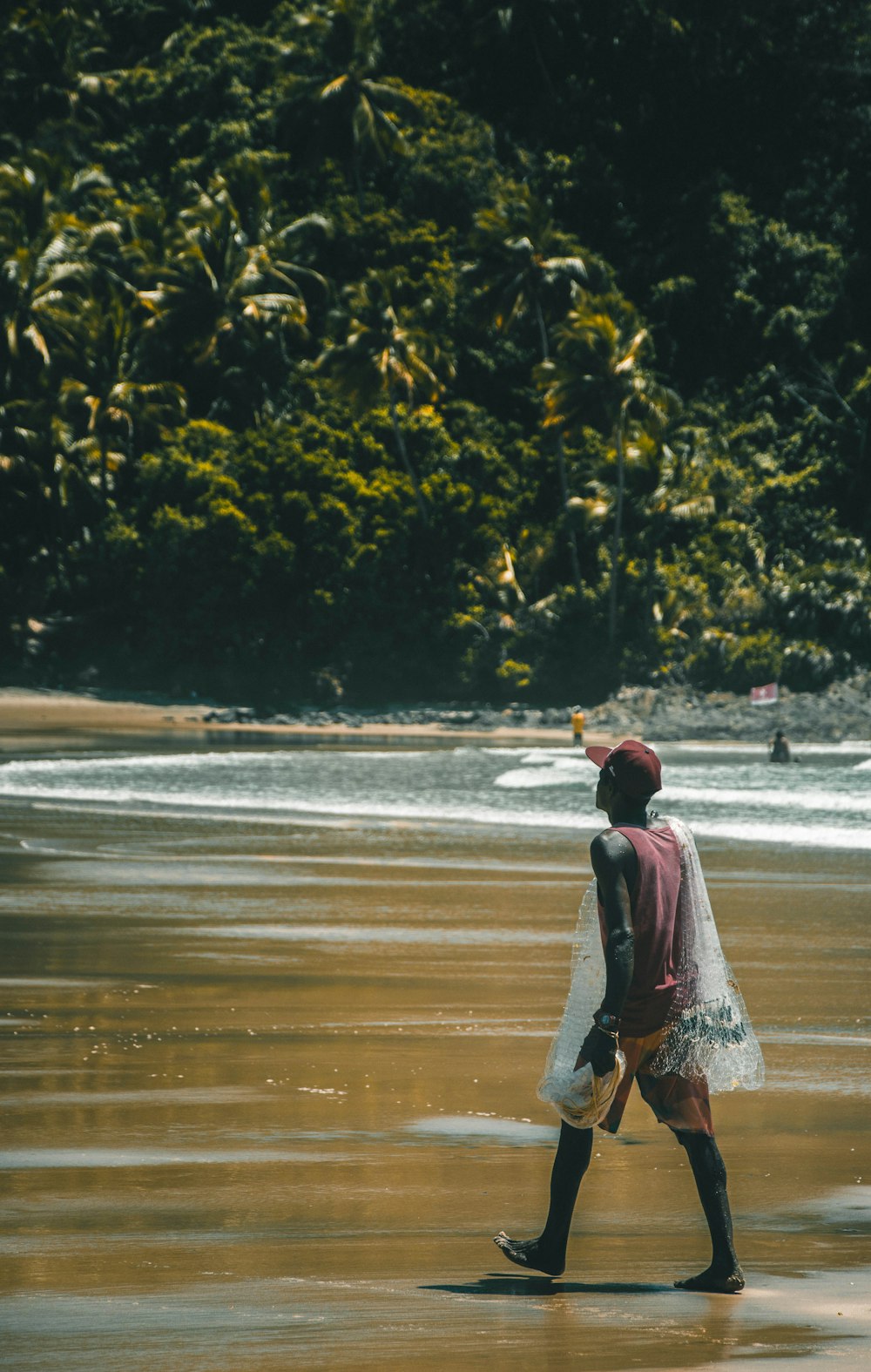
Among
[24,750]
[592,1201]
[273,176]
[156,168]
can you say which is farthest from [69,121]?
[592,1201]

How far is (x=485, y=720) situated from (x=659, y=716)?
4.36m

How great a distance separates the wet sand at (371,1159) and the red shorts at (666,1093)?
0.38 meters

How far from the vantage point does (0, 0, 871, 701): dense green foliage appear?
161 ft

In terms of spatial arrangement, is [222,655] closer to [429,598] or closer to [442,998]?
[429,598]

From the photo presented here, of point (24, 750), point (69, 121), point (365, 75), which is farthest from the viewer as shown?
point (69, 121)

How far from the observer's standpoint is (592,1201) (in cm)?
A: 551

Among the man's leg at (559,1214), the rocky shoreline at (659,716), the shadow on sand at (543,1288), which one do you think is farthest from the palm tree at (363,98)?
the shadow on sand at (543,1288)

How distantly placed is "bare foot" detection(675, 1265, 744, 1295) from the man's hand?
21.3 inches

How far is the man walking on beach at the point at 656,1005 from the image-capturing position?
4.69 m

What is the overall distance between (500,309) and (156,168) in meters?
14.6

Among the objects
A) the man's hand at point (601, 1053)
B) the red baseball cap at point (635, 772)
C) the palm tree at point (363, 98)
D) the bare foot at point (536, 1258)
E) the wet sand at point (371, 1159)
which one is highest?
the palm tree at point (363, 98)

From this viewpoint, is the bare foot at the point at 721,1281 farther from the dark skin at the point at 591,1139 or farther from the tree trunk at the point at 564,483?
the tree trunk at the point at 564,483

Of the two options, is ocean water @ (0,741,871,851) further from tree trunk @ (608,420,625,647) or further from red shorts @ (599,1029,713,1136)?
red shorts @ (599,1029,713,1136)

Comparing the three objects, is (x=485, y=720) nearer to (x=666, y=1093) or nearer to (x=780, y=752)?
(x=780, y=752)
